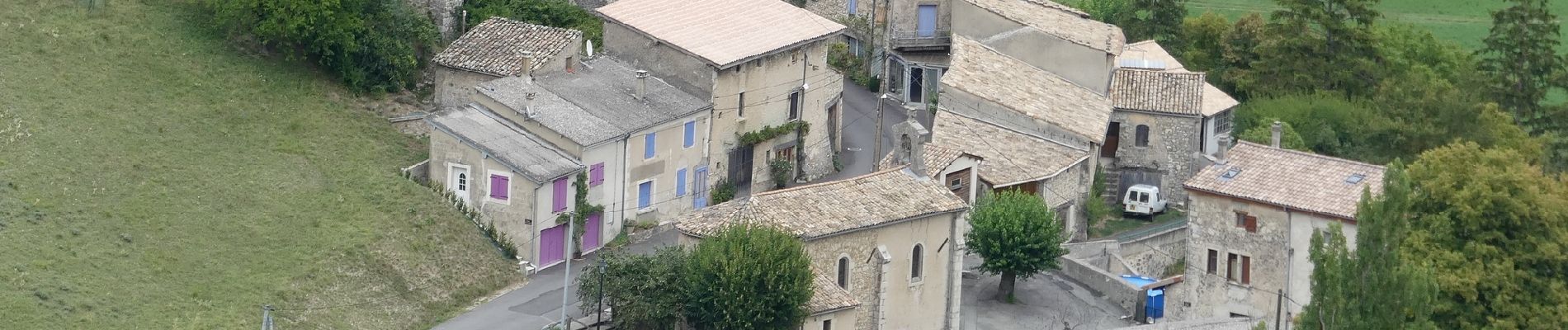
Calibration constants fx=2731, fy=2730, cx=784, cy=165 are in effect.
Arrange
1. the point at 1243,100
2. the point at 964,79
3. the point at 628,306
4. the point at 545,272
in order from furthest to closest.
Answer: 1. the point at 1243,100
2. the point at 964,79
3. the point at 545,272
4. the point at 628,306

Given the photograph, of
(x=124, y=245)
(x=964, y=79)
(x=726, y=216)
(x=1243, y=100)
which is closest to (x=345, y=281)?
(x=124, y=245)

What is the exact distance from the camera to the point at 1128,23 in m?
104

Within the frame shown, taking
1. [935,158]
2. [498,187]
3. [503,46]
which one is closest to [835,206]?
[935,158]

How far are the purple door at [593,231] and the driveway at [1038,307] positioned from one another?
35.0ft

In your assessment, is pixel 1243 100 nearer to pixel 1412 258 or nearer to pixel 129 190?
pixel 1412 258

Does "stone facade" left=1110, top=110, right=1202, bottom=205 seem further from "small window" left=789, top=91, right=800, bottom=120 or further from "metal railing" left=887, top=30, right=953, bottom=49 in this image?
"small window" left=789, top=91, right=800, bottom=120

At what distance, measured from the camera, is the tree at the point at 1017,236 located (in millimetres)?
77438

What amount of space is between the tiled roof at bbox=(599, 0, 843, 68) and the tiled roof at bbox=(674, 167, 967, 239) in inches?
374

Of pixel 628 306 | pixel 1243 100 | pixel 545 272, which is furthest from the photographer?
pixel 1243 100

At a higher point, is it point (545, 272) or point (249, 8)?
point (249, 8)

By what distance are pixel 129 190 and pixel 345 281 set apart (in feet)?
20.8

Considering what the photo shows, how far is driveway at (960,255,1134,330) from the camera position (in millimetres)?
77500

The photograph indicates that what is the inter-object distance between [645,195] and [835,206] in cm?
1010

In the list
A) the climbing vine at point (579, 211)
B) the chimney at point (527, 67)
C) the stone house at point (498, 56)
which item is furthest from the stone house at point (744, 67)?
the climbing vine at point (579, 211)
